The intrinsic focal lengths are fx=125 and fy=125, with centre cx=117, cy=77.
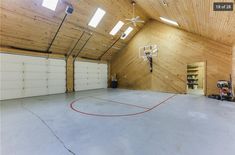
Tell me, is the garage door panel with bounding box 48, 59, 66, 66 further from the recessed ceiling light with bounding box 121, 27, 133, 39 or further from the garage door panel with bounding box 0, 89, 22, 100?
the recessed ceiling light with bounding box 121, 27, 133, 39

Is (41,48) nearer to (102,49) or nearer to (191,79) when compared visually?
(102,49)

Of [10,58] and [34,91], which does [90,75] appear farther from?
[10,58]

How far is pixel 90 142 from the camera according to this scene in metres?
2.31

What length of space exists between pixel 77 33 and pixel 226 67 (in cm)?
854

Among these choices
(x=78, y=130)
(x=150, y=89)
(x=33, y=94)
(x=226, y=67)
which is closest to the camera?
(x=78, y=130)

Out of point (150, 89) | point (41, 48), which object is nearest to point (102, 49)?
point (41, 48)

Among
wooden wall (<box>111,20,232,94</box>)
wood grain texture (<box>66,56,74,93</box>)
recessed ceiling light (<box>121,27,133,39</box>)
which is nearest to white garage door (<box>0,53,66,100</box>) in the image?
wood grain texture (<box>66,56,74,93</box>)

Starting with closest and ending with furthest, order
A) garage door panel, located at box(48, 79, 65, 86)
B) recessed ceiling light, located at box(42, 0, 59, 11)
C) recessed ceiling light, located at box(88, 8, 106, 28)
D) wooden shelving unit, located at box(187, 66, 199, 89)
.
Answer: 1. recessed ceiling light, located at box(42, 0, 59, 11)
2. recessed ceiling light, located at box(88, 8, 106, 28)
3. garage door panel, located at box(48, 79, 65, 86)
4. wooden shelving unit, located at box(187, 66, 199, 89)

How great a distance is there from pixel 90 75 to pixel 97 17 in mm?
4834

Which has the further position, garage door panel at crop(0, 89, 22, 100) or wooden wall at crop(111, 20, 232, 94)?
wooden wall at crop(111, 20, 232, 94)

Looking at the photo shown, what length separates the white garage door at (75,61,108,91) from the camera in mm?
9690

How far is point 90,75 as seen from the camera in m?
10.6

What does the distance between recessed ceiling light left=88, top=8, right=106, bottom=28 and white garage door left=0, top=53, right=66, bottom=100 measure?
3376mm

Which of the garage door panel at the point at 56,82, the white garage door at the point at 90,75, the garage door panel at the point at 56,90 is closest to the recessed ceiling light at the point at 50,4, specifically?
the garage door panel at the point at 56,82
